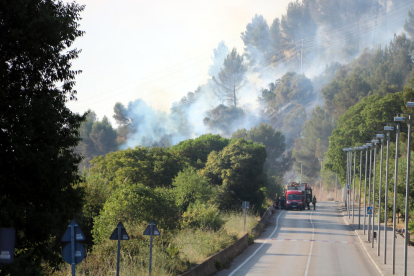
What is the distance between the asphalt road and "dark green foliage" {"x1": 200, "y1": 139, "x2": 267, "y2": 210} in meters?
4.02

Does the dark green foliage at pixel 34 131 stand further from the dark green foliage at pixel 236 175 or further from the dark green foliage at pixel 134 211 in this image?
the dark green foliage at pixel 236 175

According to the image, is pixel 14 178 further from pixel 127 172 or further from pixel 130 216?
pixel 127 172

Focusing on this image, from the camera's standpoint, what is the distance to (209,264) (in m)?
21.5

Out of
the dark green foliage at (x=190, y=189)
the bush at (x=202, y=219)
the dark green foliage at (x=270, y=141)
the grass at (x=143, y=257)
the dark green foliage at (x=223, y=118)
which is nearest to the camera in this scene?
the grass at (x=143, y=257)

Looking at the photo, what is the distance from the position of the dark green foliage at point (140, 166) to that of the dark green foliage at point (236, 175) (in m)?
5.39

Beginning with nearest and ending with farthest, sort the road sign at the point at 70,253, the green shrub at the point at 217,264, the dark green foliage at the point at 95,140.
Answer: the road sign at the point at 70,253
the green shrub at the point at 217,264
the dark green foliage at the point at 95,140

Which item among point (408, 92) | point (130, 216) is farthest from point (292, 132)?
point (130, 216)

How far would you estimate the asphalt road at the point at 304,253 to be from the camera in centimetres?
2416

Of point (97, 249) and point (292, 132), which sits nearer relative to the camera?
point (97, 249)

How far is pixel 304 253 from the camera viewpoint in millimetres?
31000

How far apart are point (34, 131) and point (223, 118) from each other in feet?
553

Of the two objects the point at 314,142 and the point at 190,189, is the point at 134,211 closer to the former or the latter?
the point at 190,189

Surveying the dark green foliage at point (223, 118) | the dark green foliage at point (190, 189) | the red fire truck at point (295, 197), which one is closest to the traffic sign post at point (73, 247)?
the dark green foliage at point (190, 189)

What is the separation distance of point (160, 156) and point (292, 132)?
459ft
